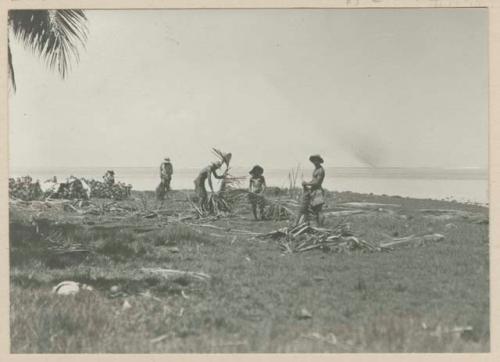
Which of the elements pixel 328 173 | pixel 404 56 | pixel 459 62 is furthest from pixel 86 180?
pixel 459 62

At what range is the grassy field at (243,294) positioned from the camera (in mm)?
6805

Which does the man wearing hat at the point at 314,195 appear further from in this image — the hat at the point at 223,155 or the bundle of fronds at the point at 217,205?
the bundle of fronds at the point at 217,205

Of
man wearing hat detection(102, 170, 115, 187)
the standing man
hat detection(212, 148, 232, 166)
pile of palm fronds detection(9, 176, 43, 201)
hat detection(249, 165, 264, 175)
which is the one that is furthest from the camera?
man wearing hat detection(102, 170, 115, 187)

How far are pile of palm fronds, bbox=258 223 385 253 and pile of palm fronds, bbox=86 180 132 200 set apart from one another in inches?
120

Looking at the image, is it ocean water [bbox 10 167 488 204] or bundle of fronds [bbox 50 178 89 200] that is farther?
bundle of fronds [bbox 50 178 89 200]

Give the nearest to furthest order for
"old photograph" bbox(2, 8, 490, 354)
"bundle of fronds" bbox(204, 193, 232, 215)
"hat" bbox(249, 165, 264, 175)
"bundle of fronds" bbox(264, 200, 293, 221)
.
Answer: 1. "old photograph" bbox(2, 8, 490, 354)
2. "hat" bbox(249, 165, 264, 175)
3. "bundle of fronds" bbox(264, 200, 293, 221)
4. "bundle of fronds" bbox(204, 193, 232, 215)

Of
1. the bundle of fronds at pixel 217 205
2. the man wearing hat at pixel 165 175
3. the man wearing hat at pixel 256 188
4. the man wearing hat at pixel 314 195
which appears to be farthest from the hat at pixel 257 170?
the bundle of fronds at pixel 217 205

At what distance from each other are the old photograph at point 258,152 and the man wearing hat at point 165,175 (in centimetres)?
5

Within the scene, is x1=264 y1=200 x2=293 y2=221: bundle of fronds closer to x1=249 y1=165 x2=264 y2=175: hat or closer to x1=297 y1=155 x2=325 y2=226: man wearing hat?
x1=297 y1=155 x2=325 y2=226: man wearing hat

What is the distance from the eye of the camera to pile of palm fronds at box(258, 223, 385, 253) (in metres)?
8.49

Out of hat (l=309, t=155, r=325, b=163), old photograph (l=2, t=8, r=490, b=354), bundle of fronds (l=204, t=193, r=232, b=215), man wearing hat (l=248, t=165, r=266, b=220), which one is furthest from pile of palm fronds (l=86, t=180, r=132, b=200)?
hat (l=309, t=155, r=325, b=163)

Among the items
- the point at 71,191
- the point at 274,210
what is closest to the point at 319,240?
the point at 274,210

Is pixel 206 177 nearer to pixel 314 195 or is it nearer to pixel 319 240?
pixel 314 195

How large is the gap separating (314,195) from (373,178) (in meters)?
0.98
